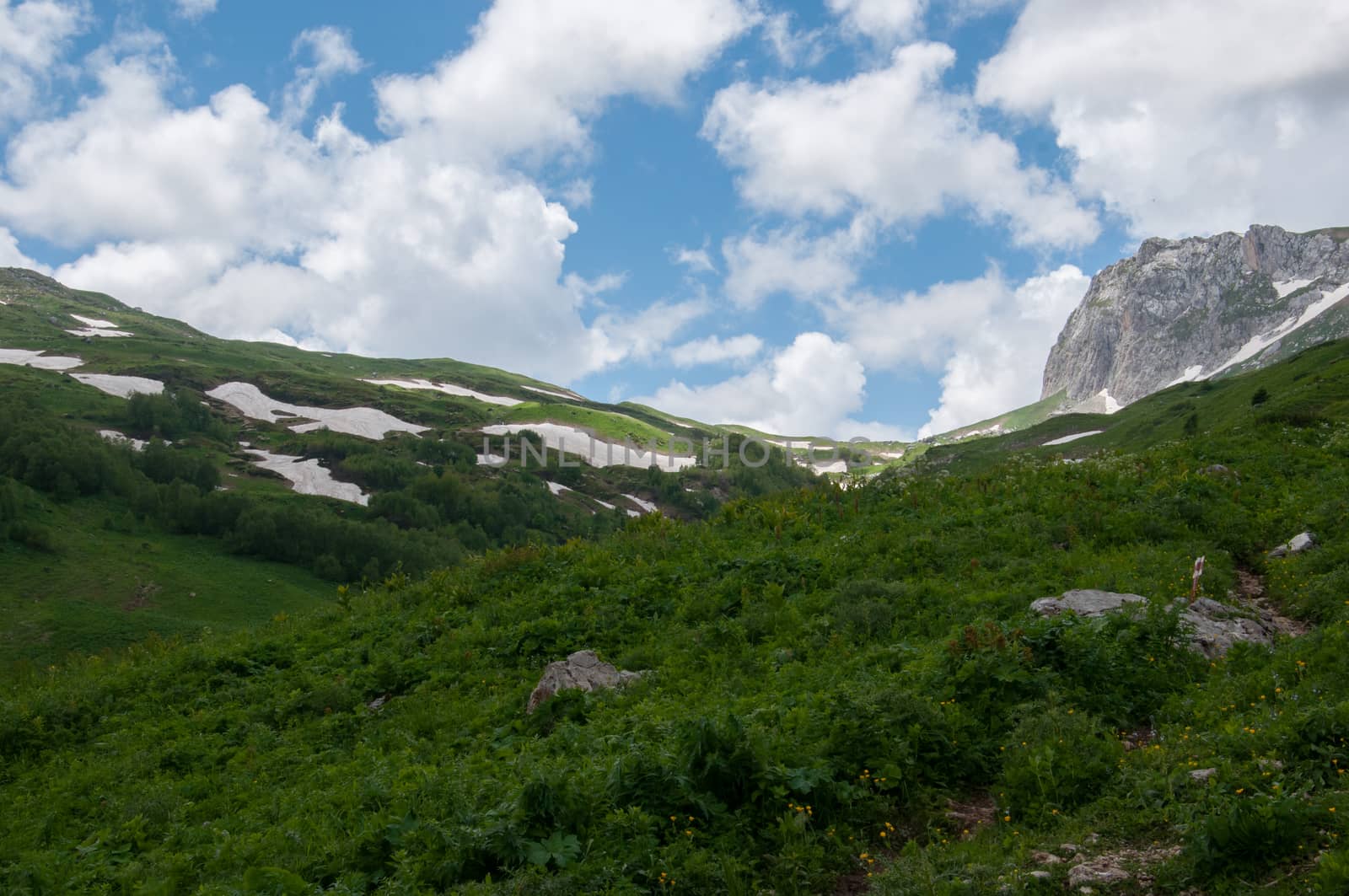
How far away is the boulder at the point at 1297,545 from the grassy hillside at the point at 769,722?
41 centimetres

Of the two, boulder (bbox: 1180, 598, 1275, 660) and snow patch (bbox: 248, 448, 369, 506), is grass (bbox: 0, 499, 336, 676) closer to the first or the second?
snow patch (bbox: 248, 448, 369, 506)

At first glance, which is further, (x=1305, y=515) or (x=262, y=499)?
(x=262, y=499)

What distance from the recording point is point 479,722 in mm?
12570

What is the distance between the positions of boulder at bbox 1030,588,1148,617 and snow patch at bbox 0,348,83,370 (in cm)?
21904

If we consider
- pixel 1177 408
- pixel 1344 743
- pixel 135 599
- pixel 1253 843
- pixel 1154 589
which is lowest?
pixel 135 599

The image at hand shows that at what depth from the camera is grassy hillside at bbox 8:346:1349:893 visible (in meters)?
7.30

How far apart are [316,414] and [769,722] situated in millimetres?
194105

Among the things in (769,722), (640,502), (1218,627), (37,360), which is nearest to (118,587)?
(769,722)

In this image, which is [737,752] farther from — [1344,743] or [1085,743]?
[1344,743]

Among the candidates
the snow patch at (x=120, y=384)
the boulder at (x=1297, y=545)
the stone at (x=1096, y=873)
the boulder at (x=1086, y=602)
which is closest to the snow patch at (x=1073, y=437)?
the boulder at (x=1297, y=545)

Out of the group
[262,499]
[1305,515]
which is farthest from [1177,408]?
[262,499]

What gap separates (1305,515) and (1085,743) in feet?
37.8

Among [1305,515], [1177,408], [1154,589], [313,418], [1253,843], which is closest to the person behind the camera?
[1253,843]

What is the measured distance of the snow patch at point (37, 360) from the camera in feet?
594
